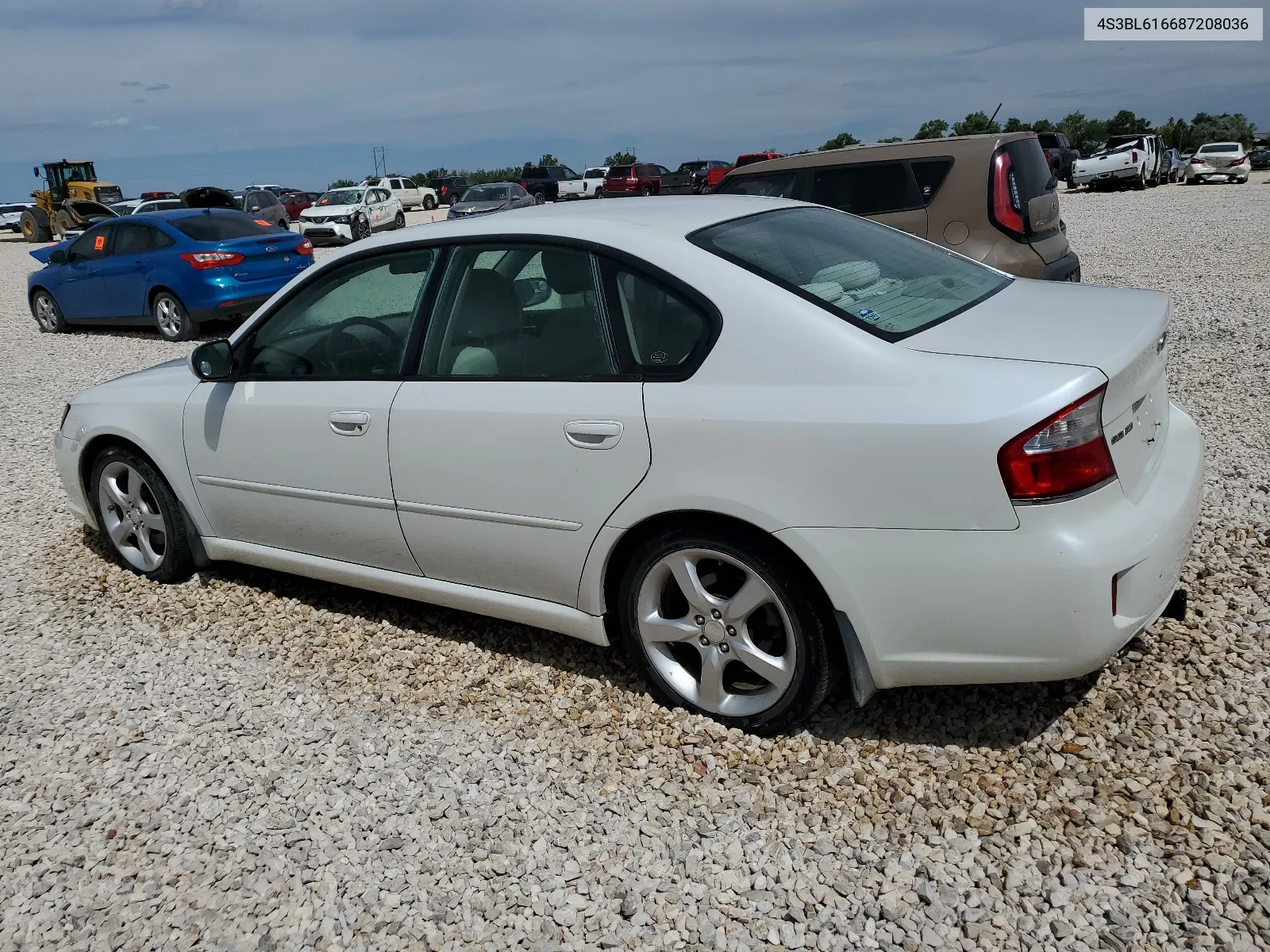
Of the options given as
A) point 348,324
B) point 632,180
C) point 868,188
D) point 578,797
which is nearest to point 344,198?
point 632,180

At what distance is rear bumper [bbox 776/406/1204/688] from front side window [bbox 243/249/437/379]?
69.1 inches

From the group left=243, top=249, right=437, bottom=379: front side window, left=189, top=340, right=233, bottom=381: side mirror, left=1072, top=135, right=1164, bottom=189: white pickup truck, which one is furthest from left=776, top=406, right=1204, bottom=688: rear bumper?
left=1072, top=135, right=1164, bottom=189: white pickup truck

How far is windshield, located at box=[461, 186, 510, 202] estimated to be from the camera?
28688mm

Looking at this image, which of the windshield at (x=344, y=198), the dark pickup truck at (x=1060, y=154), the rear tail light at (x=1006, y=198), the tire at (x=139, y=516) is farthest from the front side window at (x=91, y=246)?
the dark pickup truck at (x=1060, y=154)

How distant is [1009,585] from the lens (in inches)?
101

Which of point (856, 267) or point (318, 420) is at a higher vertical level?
point (856, 267)

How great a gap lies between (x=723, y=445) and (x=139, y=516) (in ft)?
10.5

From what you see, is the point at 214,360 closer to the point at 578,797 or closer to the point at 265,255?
the point at 578,797

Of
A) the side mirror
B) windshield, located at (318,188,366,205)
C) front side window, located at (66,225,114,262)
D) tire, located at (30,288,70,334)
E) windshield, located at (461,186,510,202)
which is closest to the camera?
the side mirror

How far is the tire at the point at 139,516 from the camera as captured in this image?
178 inches

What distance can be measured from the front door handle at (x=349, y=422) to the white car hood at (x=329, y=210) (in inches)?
980

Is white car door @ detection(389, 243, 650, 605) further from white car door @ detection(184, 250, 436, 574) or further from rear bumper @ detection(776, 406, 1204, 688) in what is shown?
rear bumper @ detection(776, 406, 1204, 688)

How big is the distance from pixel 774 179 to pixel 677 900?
23.9 feet

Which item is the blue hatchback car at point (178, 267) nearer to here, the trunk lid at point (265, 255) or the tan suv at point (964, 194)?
the trunk lid at point (265, 255)
